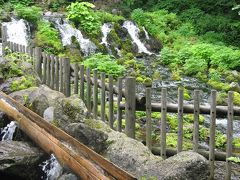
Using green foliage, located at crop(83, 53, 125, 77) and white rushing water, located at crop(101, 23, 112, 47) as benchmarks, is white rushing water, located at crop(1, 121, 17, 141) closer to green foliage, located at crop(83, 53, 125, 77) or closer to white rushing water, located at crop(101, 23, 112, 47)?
green foliage, located at crop(83, 53, 125, 77)

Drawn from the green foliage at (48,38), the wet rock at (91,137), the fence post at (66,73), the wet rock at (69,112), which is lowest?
the wet rock at (91,137)

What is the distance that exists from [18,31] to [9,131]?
13049 millimetres

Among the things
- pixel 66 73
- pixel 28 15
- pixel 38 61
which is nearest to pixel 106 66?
pixel 38 61

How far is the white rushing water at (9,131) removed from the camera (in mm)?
5078

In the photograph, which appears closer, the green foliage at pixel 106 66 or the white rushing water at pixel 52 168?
the white rushing water at pixel 52 168

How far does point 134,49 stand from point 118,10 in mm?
5999

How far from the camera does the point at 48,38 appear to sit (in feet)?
55.1

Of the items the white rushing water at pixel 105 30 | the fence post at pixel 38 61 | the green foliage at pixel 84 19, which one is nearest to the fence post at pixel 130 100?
the fence post at pixel 38 61

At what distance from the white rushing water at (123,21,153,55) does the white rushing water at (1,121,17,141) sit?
50.6 feet

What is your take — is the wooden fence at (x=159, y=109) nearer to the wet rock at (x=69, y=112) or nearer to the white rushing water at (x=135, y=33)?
the wet rock at (x=69, y=112)

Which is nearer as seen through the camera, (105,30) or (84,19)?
(84,19)

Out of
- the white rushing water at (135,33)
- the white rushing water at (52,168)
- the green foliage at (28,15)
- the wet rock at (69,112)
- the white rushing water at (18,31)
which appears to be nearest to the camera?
the white rushing water at (52,168)

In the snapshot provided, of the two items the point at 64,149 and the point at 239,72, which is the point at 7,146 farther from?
the point at 239,72

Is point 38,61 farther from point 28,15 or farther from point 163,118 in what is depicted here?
point 28,15
